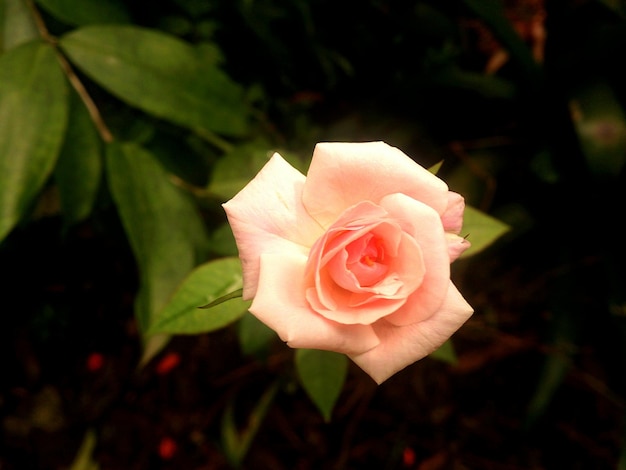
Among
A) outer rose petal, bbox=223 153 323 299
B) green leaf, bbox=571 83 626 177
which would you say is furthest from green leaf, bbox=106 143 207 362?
green leaf, bbox=571 83 626 177

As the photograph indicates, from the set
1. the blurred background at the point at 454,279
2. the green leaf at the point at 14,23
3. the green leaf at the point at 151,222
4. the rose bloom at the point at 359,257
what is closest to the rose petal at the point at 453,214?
the rose bloom at the point at 359,257

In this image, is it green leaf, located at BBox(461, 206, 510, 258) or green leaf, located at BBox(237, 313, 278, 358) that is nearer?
green leaf, located at BBox(461, 206, 510, 258)

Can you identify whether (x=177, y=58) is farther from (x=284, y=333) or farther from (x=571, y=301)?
(x=571, y=301)

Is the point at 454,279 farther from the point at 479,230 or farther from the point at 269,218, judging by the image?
the point at 269,218

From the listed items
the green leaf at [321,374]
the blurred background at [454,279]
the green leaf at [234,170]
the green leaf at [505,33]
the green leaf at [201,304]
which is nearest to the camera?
the green leaf at [201,304]

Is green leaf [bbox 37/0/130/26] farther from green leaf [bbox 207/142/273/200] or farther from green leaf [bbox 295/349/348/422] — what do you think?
green leaf [bbox 295/349/348/422]

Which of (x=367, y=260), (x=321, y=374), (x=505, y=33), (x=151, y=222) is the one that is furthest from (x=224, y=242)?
(x=505, y=33)

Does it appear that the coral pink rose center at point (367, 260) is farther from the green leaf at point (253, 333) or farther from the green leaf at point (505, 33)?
the green leaf at point (505, 33)

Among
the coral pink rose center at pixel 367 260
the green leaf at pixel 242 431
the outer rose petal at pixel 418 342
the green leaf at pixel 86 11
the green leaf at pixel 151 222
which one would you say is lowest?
the green leaf at pixel 242 431
